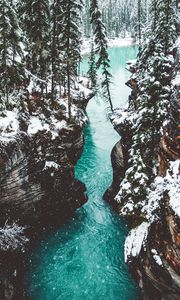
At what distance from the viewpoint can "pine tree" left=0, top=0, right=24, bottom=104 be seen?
24.7 m

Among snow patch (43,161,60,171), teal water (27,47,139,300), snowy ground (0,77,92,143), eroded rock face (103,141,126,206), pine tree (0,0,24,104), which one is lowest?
teal water (27,47,139,300)

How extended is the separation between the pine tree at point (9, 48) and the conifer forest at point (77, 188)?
0.10 metres

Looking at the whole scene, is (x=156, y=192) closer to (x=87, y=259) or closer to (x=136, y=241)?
(x=136, y=241)

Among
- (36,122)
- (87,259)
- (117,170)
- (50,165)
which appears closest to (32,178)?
(50,165)

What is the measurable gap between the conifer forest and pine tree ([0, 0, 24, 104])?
0.34 ft

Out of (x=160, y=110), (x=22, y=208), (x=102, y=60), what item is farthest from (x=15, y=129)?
(x=102, y=60)

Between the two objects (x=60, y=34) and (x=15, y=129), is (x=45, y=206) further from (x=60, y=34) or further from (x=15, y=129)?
(x=60, y=34)

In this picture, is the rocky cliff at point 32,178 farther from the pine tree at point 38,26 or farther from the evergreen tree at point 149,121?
the evergreen tree at point 149,121

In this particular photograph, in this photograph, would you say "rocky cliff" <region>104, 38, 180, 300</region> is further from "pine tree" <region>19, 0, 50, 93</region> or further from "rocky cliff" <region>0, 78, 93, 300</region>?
"pine tree" <region>19, 0, 50, 93</region>

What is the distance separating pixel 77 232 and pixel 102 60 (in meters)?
22.5

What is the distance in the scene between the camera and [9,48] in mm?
27688

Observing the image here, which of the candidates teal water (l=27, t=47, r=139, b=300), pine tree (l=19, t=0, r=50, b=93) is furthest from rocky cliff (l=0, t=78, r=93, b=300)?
pine tree (l=19, t=0, r=50, b=93)

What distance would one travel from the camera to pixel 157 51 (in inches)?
808

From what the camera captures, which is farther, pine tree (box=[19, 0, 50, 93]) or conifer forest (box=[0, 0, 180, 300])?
pine tree (box=[19, 0, 50, 93])
